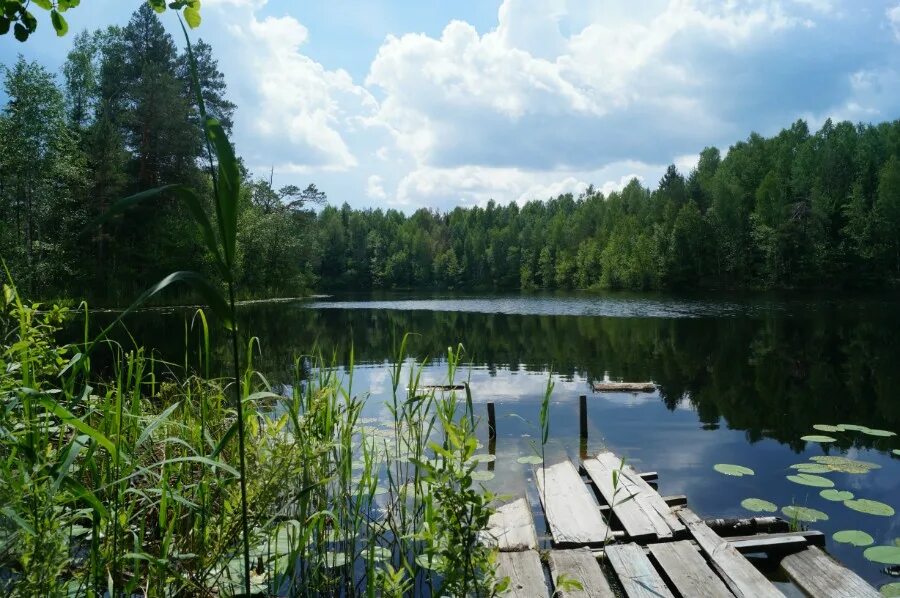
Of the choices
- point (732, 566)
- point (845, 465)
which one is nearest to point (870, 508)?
point (845, 465)

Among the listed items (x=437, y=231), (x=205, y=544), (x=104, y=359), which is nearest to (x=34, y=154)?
(x=104, y=359)

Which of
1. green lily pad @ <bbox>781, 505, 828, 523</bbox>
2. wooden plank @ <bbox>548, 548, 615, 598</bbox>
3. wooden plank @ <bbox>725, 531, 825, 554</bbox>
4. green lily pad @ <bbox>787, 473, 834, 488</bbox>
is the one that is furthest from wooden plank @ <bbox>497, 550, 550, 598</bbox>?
green lily pad @ <bbox>787, 473, 834, 488</bbox>

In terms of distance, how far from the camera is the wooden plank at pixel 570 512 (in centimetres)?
583

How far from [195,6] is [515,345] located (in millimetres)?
23564

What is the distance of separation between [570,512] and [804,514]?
2940 mm

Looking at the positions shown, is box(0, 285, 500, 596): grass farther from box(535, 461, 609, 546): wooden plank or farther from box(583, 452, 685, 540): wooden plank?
box(583, 452, 685, 540): wooden plank

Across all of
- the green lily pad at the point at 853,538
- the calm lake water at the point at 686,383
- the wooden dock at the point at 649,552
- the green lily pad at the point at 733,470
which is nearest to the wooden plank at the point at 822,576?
the wooden dock at the point at 649,552

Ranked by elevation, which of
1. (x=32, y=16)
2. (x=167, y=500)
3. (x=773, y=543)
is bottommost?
(x=773, y=543)

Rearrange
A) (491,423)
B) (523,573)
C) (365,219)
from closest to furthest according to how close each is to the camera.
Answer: (523,573)
(491,423)
(365,219)

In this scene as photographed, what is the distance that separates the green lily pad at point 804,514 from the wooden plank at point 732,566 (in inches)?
67.4

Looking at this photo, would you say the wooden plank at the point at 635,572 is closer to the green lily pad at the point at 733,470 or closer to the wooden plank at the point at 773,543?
the wooden plank at the point at 773,543

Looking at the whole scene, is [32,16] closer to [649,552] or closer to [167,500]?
[167,500]

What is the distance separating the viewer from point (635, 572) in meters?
4.92

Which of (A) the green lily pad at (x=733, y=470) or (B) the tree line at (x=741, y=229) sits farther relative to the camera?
(B) the tree line at (x=741, y=229)
